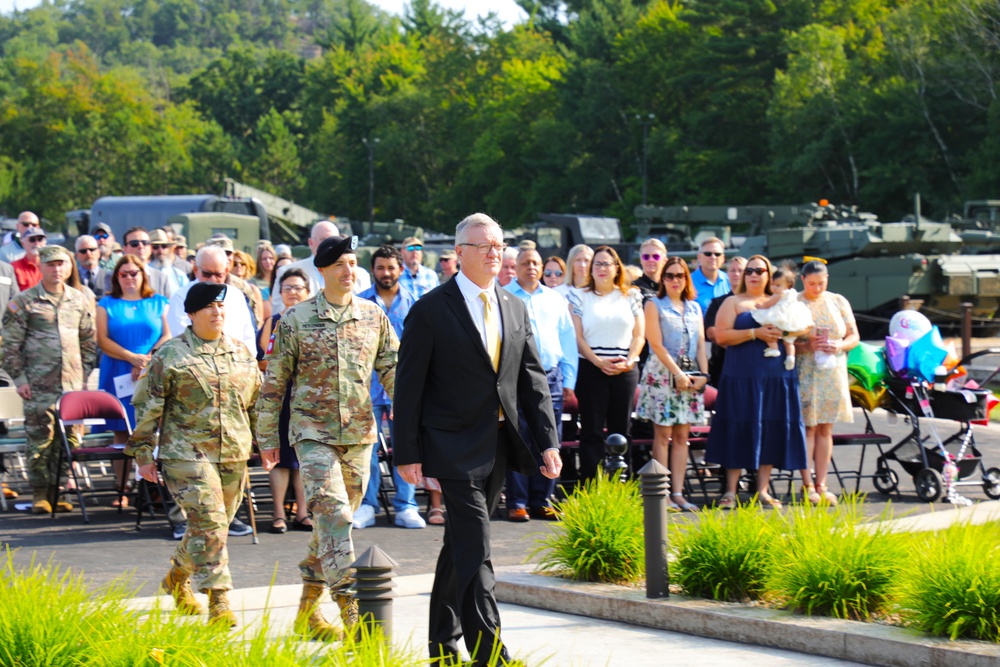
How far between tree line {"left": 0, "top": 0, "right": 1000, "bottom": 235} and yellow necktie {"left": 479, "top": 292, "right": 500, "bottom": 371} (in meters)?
47.7

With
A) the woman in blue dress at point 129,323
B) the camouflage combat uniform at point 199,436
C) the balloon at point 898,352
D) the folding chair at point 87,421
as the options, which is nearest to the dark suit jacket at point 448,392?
the camouflage combat uniform at point 199,436

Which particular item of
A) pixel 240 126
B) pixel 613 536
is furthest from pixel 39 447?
pixel 240 126

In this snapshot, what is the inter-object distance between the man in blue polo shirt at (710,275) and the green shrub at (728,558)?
5383 mm

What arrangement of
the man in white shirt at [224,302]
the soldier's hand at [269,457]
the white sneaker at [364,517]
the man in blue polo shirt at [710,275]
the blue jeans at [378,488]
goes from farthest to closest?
1. the man in blue polo shirt at [710,275]
2. the blue jeans at [378,488]
3. the white sneaker at [364,517]
4. the man in white shirt at [224,302]
5. the soldier's hand at [269,457]

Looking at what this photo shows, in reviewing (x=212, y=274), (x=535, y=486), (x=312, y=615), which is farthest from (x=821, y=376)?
(x=312, y=615)

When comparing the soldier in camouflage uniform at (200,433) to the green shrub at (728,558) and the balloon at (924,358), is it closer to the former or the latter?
the green shrub at (728,558)

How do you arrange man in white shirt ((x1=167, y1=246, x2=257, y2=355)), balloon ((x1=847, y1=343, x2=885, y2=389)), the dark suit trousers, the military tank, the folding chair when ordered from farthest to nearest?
the military tank, balloon ((x1=847, y1=343, x2=885, y2=389)), the folding chair, man in white shirt ((x1=167, y1=246, x2=257, y2=355)), the dark suit trousers

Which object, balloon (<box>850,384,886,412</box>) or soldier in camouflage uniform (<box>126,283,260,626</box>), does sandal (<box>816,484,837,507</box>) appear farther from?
soldier in camouflage uniform (<box>126,283,260,626</box>)

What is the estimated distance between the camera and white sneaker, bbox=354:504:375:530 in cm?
1026

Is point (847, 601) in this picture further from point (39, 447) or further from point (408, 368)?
point (39, 447)

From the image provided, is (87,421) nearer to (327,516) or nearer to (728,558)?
(327,516)

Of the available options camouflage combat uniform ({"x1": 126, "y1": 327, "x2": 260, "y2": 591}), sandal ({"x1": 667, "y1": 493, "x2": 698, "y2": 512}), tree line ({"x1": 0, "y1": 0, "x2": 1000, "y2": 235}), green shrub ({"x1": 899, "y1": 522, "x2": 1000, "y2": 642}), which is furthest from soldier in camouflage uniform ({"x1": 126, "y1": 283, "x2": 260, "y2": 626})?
tree line ({"x1": 0, "y1": 0, "x2": 1000, "y2": 235})

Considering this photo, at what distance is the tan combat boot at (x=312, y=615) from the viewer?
6246 millimetres

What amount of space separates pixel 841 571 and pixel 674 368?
4110mm
